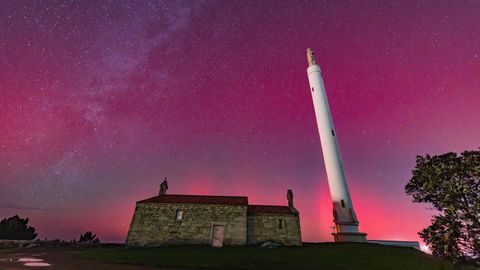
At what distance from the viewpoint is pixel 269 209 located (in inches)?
1034

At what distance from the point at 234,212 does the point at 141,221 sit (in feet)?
33.9

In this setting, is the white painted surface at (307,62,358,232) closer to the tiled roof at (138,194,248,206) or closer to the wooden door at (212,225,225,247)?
the tiled roof at (138,194,248,206)

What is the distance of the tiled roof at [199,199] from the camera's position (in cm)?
2531

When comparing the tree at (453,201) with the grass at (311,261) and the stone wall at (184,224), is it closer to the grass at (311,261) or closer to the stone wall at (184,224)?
the grass at (311,261)

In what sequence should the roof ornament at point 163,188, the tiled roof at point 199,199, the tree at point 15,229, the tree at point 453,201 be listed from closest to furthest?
the tree at point 453,201, the tiled roof at point 199,199, the roof ornament at point 163,188, the tree at point 15,229

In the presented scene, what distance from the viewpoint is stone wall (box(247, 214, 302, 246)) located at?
23.3m

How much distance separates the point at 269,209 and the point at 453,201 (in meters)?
17.3

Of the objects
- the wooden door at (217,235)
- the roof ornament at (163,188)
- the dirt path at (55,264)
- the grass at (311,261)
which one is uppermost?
the roof ornament at (163,188)

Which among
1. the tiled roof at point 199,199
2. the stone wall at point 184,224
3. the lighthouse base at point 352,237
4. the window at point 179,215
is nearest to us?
the stone wall at point 184,224

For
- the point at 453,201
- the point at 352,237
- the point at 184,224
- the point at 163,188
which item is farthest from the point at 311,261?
the point at 163,188

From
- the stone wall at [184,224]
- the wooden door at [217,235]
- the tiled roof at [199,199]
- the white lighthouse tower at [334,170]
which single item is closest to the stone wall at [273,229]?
the stone wall at [184,224]

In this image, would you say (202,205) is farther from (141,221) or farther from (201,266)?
(201,266)

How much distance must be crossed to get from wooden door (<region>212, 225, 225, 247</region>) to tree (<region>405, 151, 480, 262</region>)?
56.8 feet

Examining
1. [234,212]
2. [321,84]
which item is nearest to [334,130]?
[321,84]
